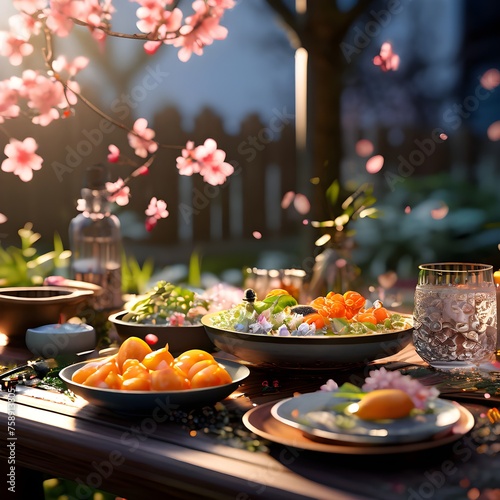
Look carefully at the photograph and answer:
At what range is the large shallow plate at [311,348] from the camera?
Result: 1.22 meters

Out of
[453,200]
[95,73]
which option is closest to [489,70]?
[453,200]

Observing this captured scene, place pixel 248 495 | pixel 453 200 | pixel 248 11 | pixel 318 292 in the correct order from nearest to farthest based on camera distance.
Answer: pixel 248 495 < pixel 318 292 < pixel 453 200 < pixel 248 11

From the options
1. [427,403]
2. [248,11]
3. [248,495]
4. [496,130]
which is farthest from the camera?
[248,11]

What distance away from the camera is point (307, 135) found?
324 cm

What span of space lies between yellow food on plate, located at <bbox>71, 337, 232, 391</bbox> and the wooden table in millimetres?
44

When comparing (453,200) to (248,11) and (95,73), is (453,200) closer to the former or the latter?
(248,11)

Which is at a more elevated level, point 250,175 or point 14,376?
point 250,175

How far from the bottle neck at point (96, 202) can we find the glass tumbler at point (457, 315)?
3.32 ft

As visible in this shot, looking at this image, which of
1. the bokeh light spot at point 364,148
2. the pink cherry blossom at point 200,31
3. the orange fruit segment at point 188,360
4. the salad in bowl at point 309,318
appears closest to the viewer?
the orange fruit segment at point 188,360

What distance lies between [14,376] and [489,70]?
3069 mm

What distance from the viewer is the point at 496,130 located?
3.66 meters

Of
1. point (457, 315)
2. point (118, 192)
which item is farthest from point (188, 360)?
point (118, 192)

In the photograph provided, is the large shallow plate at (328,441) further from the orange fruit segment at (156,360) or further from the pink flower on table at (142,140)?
the pink flower on table at (142,140)

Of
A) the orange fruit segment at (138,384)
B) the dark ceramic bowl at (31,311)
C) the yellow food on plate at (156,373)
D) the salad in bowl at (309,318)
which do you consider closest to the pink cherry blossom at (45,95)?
the dark ceramic bowl at (31,311)
